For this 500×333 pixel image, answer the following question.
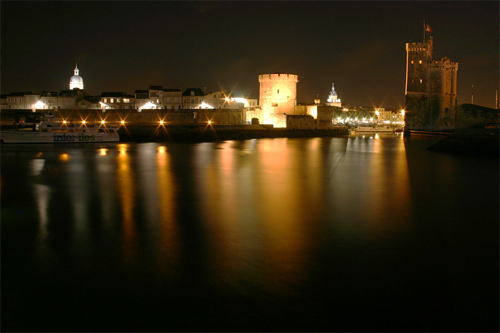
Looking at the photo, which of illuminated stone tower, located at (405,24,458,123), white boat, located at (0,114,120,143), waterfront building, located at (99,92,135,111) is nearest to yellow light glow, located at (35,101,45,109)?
waterfront building, located at (99,92,135,111)

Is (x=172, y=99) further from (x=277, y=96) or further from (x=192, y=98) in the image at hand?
(x=277, y=96)

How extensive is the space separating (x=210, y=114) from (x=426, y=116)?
63.0 feet

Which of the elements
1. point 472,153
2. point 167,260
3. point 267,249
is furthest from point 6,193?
point 472,153

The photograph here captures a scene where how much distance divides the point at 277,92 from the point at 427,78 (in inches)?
562

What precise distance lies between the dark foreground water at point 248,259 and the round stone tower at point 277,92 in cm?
2208

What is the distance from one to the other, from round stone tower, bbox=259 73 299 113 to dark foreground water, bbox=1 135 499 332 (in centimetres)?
2208

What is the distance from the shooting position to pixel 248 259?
3.89 metres

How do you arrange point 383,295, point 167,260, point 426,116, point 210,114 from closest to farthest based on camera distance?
1. point 383,295
2. point 167,260
3. point 210,114
4. point 426,116

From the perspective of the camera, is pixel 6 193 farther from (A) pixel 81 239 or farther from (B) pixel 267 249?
(B) pixel 267 249

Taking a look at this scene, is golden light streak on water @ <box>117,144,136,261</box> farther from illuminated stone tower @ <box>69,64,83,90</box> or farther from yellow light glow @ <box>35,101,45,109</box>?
illuminated stone tower @ <box>69,64,83,90</box>

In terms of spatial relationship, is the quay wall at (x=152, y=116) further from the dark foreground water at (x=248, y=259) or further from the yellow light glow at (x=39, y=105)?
the dark foreground water at (x=248, y=259)

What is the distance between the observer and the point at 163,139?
1014 inches

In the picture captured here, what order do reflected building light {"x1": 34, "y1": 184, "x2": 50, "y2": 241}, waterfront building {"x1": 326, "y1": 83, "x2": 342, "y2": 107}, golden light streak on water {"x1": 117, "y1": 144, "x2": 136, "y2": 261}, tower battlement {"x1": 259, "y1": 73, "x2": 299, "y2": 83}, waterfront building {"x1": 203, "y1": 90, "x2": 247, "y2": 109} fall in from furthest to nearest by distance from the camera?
waterfront building {"x1": 326, "y1": 83, "x2": 342, "y2": 107} → waterfront building {"x1": 203, "y1": 90, "x2": 247, "y2": 109} → tower battlement {"x1": 259, "y1": 73, "x2": 299, "y2": 83} → reflected building light {"x1": 34, "y1": 184, "x2": 50, "y2": 241} → golden light streak on water {"x1": 117, "y1": 144, "x2": 136, "y2": 261}

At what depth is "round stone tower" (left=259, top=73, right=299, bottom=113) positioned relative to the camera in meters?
29.5
